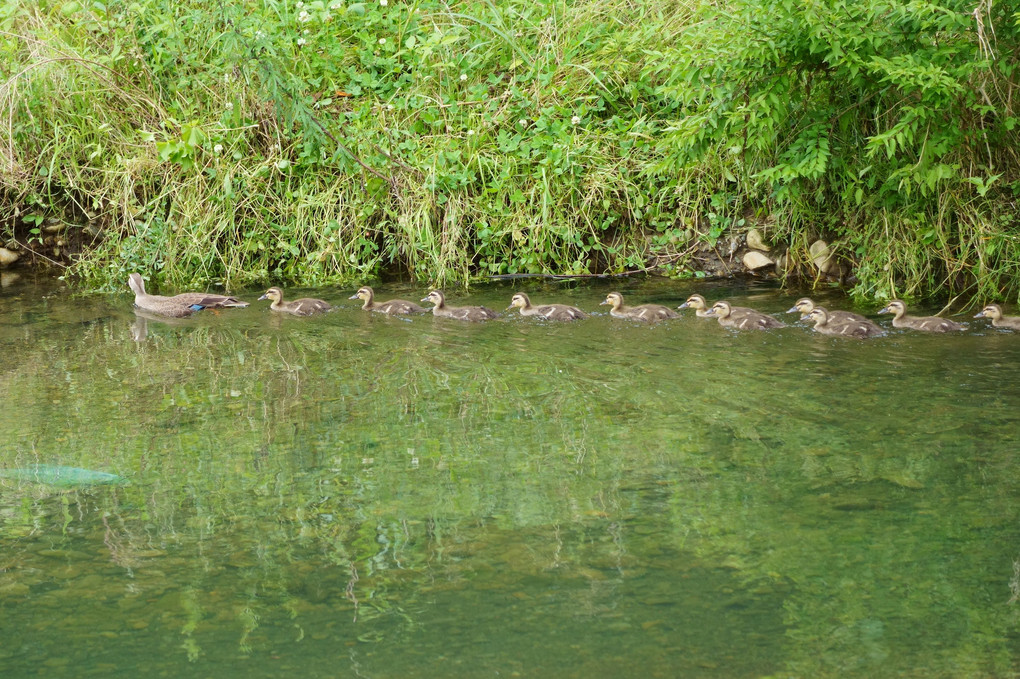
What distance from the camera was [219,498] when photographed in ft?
16.3

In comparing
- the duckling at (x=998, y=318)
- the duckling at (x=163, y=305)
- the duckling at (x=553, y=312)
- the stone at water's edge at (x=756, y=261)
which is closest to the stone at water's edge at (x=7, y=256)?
the duckling at (x=163, y=305)

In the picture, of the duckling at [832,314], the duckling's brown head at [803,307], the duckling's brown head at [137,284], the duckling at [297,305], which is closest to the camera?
the duckling at [832,314]

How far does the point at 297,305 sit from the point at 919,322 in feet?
15.3

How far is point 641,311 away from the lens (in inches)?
330

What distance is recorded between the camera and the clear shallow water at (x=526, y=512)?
3695 mm

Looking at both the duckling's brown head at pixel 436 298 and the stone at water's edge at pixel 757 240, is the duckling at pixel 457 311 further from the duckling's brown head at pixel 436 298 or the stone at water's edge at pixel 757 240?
the stone at water's edge at pixel 757 240

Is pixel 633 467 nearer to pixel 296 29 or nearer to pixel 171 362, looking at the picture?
pixel 171 362

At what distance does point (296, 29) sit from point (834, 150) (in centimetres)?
546

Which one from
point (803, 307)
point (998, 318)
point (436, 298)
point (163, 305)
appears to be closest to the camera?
point (998, 318)

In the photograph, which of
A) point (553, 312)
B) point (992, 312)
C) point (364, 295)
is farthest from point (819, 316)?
point (364, 295)

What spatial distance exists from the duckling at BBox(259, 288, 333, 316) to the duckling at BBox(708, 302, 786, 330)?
3.11m

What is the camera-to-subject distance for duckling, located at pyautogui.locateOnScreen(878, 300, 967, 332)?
303 inches

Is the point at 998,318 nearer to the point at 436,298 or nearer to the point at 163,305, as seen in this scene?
the point at 436,298

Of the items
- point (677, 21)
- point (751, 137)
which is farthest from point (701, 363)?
point (677, 21)
